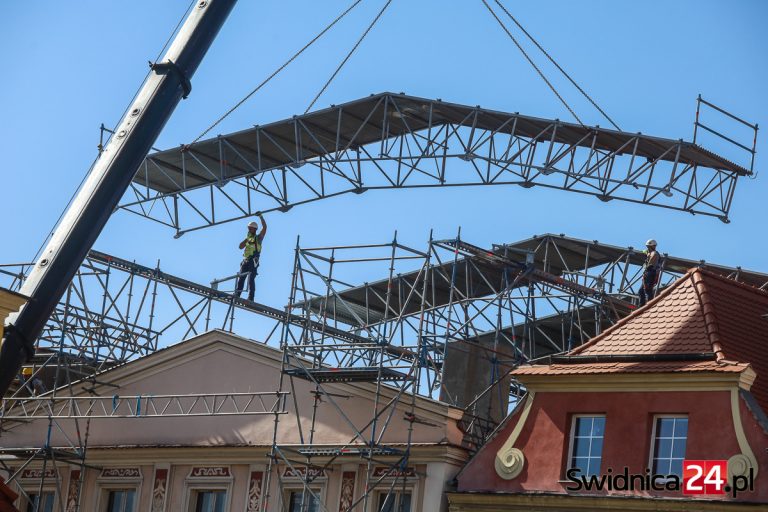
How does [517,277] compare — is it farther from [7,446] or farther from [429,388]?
[7,446]

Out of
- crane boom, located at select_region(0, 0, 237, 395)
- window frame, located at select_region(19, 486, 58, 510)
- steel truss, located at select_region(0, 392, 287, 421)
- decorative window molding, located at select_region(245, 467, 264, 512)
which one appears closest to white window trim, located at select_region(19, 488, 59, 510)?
window frame, located at select_region(19, 486, 58, 510)

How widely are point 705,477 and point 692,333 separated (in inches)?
134

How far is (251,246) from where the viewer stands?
140 feet

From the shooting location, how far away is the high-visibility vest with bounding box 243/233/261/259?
42.5 metres

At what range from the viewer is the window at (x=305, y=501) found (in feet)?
114

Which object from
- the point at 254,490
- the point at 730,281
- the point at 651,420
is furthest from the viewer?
the point at 254,490

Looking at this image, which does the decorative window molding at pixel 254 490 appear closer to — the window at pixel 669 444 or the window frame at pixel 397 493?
the window frame at pixel 397 493

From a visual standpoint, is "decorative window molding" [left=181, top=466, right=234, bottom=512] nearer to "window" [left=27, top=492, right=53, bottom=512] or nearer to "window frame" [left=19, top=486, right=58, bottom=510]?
"window frame" [left=19, top=486, right=58, bottom=510]

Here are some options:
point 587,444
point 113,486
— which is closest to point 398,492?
point 587,444

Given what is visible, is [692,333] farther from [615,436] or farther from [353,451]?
[353,451]

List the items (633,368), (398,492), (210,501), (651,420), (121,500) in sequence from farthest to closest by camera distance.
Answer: (121,500) < (210,501) < (398,492) < (633,368) < (651,420)

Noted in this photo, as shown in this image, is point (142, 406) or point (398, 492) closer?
point (398, 492)

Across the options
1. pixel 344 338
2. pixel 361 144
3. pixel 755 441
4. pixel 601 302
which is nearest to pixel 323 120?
pixel 361 144

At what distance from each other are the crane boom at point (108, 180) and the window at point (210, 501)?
336 inches
